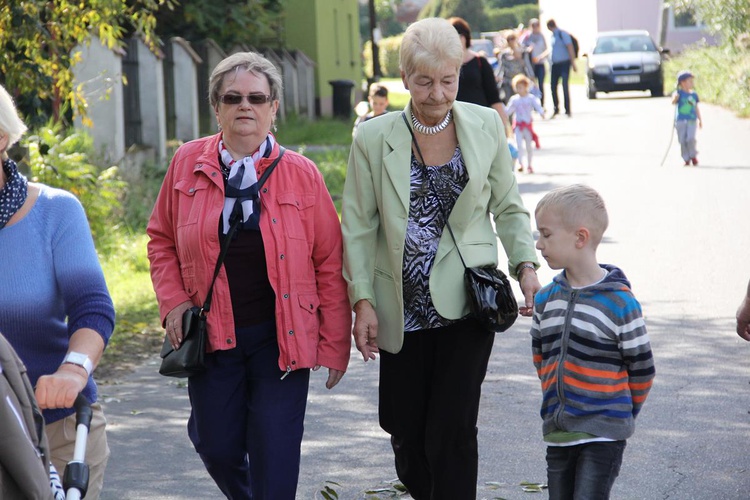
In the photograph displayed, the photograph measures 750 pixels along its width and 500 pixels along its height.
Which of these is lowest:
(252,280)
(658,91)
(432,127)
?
(658,91)

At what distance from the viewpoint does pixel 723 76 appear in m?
28.5

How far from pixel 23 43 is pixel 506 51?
17.7 m

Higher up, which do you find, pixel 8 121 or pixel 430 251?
pixel 8 121

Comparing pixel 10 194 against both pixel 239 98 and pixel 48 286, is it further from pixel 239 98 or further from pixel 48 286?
pixel 239 98

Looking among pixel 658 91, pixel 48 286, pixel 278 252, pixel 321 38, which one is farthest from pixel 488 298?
pixel 658 91

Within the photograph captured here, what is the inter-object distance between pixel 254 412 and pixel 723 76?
2591cm

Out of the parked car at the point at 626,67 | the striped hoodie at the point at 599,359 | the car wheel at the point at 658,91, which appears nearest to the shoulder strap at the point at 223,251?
the striped hoodie at the point at 599,359

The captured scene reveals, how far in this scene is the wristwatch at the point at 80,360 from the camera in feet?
11.1

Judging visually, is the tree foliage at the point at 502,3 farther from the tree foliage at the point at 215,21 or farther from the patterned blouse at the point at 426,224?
the patterned blouse at the point at 426,224

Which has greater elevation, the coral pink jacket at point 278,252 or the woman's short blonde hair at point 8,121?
the woman's short blonde hair at point 8,121

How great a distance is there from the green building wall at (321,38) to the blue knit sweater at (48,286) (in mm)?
30004

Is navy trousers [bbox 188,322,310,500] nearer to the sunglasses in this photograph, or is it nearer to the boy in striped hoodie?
the sunglasses

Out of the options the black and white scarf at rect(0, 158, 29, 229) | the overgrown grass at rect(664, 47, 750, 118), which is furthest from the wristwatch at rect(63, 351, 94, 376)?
the overgrown grass at rect(664, 47, 750, 118)

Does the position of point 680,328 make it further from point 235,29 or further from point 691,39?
point 691,39
